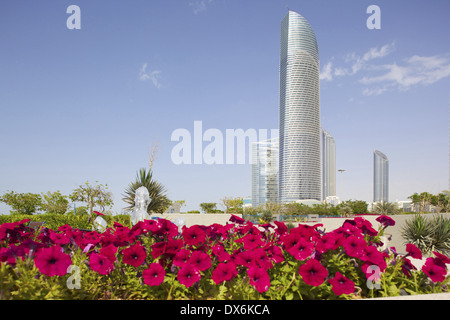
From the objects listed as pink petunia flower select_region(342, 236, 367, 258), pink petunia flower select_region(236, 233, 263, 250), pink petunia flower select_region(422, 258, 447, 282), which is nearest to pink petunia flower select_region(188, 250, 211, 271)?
pink petunia flower select_region(236, 233, 263, 250)

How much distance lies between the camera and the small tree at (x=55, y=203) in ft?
66.4

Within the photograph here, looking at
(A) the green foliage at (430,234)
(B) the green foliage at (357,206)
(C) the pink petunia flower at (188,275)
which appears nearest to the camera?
(C) the pink petunia flower at (188,275)

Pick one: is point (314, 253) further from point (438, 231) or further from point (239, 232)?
point (438, 231)

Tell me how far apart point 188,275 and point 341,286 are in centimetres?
97

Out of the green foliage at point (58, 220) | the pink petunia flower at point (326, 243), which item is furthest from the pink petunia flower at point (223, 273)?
the green foliage at point (58, 220)

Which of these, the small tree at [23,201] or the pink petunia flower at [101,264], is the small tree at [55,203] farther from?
the pink petunia flower at [101,264]

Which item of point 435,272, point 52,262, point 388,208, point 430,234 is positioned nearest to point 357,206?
point 388,208

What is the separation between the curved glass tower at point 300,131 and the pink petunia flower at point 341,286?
3922 inches

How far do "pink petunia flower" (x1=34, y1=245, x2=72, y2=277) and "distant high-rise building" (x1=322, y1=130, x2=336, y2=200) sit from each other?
192m

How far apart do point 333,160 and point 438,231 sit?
195427mm

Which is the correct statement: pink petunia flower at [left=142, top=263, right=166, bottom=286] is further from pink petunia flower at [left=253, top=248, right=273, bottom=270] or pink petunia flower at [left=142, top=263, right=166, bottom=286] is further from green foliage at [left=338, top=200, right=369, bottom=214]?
green foliage at [left=338, top=200, right=369, bottom=214]

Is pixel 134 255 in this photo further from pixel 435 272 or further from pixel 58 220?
pixel 58 220

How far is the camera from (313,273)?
182 centimetres
